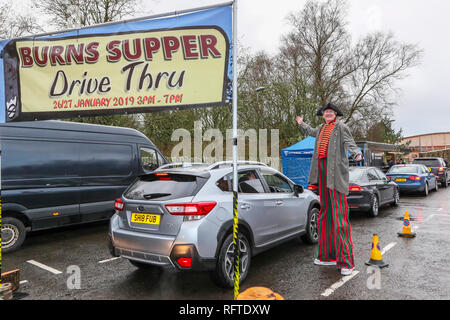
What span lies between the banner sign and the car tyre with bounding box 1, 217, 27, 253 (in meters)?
2.44

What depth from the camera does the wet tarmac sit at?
4004mm

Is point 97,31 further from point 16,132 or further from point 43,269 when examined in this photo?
point 43,269

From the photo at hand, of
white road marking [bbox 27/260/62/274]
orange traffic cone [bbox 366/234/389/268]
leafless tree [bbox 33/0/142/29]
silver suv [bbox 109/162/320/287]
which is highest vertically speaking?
leafless tree [bbox 33/0/142/29]

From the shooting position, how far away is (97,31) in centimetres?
409

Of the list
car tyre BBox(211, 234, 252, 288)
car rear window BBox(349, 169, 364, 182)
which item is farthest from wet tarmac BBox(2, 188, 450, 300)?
car rear window BBox(349, 169, 364, 182)

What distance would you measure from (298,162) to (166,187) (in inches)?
457

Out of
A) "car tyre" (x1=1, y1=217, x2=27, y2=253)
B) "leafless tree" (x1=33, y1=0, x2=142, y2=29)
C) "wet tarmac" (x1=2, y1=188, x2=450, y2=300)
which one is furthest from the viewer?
Result: "leafless tree" (x1=33, y1=0, x2=142, y2=29)

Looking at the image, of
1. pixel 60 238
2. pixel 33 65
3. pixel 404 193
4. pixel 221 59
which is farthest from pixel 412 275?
pixel 404 193

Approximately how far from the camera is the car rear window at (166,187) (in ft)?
13.0

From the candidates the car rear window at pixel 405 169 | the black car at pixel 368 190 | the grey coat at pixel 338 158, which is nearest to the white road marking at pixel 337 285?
the grey coat at pixel 338 158

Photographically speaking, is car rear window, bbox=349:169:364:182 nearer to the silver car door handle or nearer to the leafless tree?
the silver car door handle

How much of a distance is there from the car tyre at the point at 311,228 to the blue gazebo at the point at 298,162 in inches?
331

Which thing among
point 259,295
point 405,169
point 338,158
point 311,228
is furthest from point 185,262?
point 405,169

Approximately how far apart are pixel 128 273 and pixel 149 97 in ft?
8.74
